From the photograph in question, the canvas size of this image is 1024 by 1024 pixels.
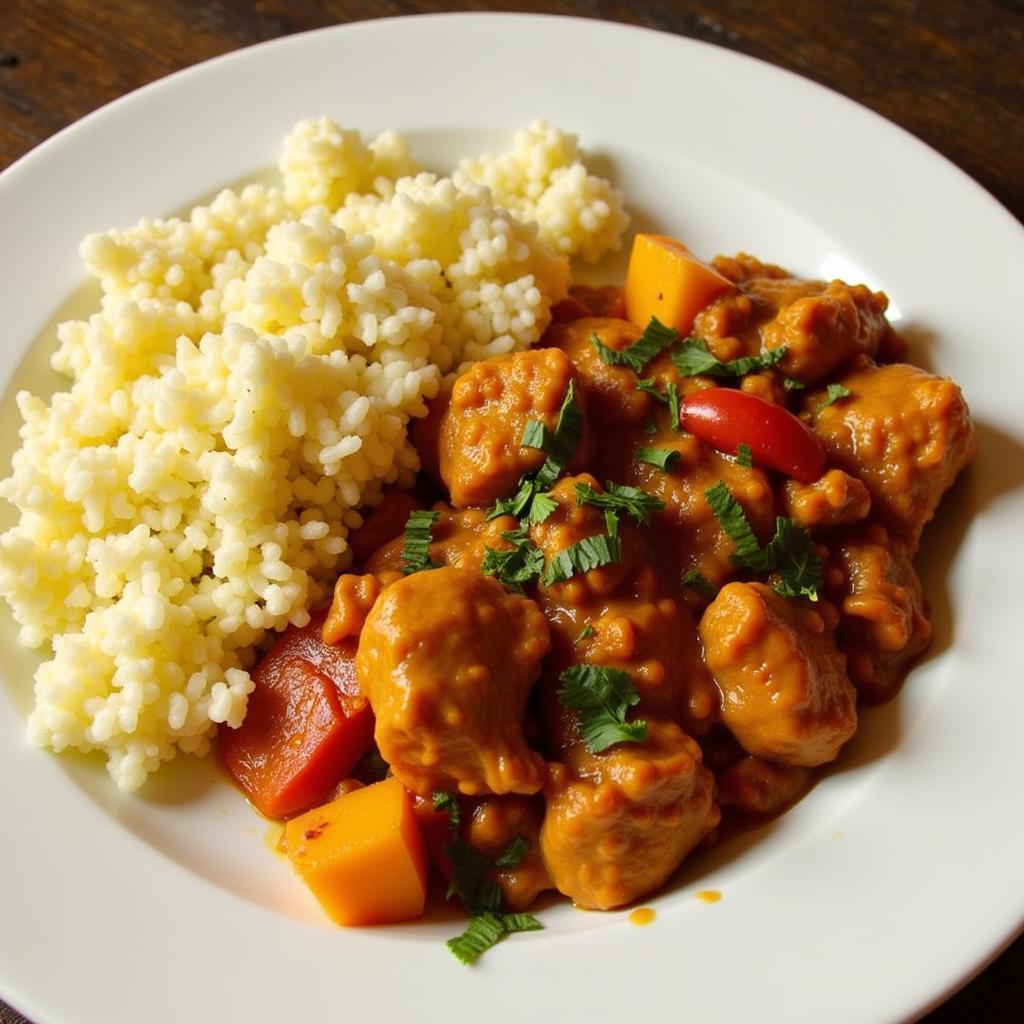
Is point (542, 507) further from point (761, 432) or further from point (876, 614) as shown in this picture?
point (876, 614)

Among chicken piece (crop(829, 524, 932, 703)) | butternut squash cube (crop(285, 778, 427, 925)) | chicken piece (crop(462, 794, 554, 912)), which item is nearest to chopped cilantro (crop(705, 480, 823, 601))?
chicken piece (crop(829, 524, 932, 703))

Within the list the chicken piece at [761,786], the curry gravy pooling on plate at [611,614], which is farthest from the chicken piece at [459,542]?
the chicken piece at [761,786]

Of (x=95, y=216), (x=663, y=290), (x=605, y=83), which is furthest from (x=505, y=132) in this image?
(x=95, y=216)

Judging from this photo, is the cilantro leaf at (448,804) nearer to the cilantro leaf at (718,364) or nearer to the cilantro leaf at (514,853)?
the cilantro leaf at (514,853)

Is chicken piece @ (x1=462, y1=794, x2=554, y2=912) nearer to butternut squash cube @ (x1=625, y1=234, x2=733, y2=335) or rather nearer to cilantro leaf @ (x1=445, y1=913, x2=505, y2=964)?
cilantro leaf @ (x1=445, y1=913, x2=505, y2=964)

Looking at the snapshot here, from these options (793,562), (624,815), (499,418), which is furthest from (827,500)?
(624,815)

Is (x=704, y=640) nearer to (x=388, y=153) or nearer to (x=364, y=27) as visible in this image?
(x=388, y=153)
